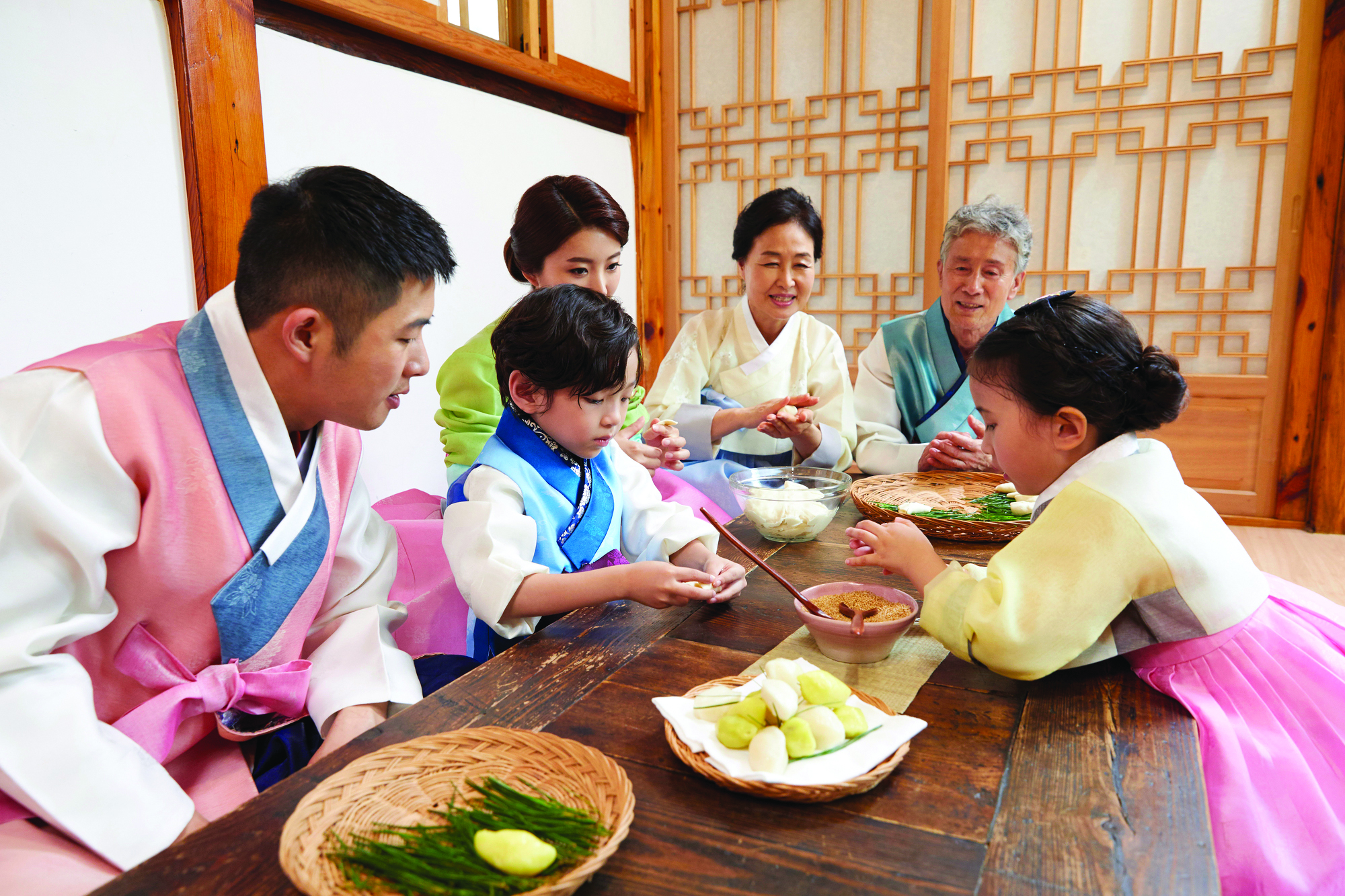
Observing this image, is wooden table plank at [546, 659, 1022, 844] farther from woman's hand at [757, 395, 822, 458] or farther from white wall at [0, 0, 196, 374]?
white wall at [0, 0, 196, 374]

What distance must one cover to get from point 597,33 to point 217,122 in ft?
8.70

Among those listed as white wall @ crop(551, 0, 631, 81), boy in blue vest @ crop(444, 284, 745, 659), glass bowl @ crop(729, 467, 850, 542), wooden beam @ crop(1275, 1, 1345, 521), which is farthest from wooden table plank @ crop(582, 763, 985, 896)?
wooden beam @ crop(1275, 1, 1345, 521)

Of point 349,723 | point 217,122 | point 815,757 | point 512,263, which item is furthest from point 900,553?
point 217,122

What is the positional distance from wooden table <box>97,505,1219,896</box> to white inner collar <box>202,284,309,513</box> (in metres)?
0.51

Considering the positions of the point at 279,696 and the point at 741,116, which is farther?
the point at 741,116

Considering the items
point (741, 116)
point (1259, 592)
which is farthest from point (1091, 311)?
point (741, 116)

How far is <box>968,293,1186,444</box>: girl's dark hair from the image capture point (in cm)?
130

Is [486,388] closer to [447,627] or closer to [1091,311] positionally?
[447,627]

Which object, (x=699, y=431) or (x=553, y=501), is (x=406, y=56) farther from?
(x=553, y=501)

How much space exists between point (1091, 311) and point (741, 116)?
14.5 feet

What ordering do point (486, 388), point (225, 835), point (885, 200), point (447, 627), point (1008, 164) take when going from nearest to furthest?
point (225, 835) → point (447, 627) → point (486, 388) → point (1008, 164) → point (885, 200)

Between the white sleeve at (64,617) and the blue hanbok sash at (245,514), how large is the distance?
0.14m

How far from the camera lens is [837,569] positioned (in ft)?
5.18

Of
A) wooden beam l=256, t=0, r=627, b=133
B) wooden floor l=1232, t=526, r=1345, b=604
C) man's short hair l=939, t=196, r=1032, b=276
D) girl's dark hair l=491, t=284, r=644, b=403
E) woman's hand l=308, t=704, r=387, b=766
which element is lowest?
wooden floor l=1232, t=526, r=1345, b=604
